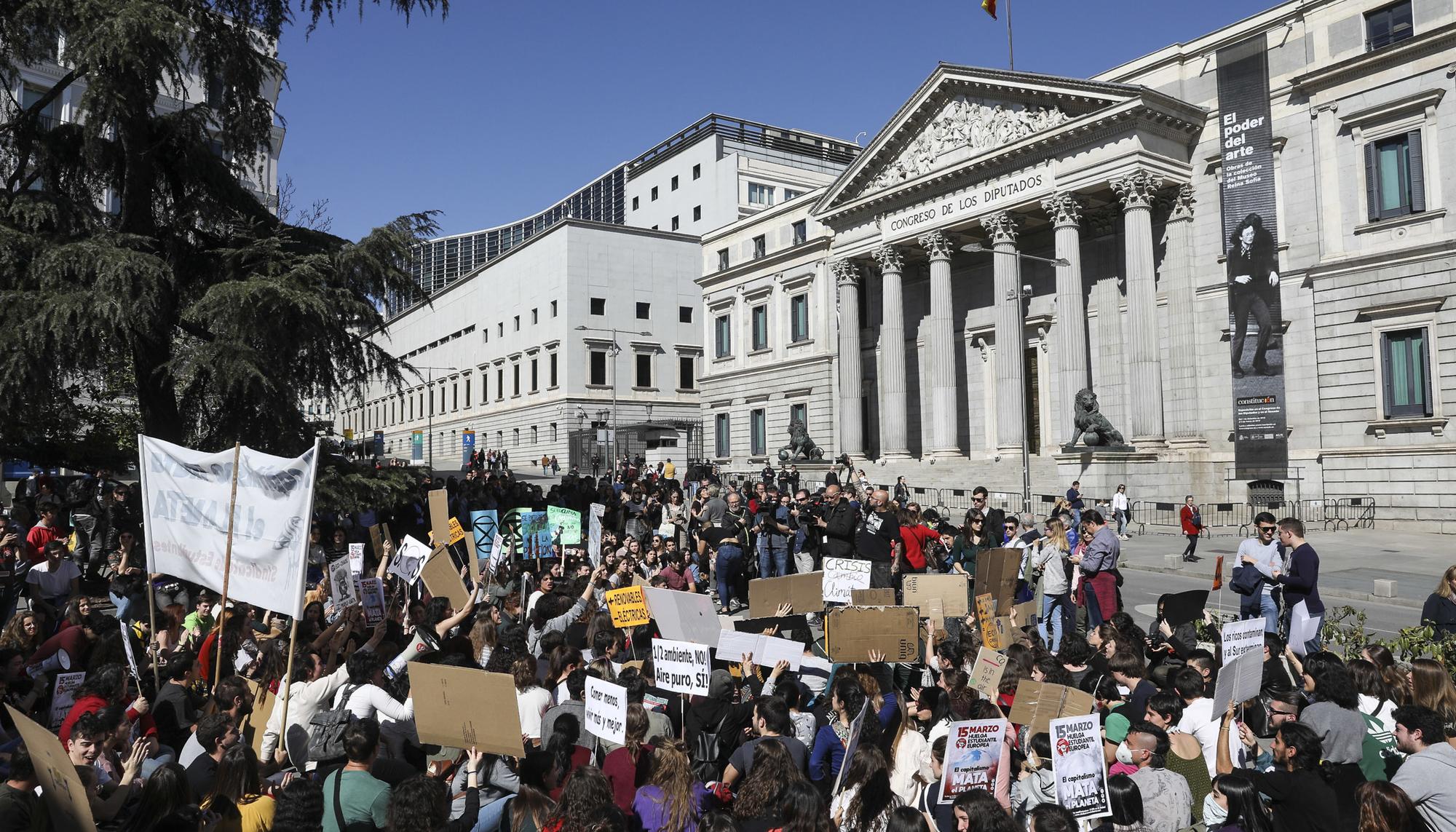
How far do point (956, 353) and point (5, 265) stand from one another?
33.5m

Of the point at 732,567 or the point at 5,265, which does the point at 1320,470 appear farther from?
the point at 5,265

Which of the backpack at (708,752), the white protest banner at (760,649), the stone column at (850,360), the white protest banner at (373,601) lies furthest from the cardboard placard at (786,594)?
the stone column at (850,360)

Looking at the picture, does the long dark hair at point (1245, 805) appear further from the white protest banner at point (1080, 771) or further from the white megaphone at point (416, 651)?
the white megaphone at point (416, 651)

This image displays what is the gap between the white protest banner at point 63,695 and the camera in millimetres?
6423

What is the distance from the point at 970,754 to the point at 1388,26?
3139 cm

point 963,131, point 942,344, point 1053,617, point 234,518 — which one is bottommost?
point 1053,617

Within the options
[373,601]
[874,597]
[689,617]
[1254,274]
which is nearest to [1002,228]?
[1254,274]

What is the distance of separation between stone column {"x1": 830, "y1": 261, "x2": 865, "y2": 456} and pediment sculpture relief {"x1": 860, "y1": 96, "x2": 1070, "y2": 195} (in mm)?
3951

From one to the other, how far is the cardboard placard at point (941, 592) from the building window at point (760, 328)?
3966cm

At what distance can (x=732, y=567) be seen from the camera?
15219 mm

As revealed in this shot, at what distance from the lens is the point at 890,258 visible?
39.1 meters

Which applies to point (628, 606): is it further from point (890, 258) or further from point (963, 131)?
point (890, 258)

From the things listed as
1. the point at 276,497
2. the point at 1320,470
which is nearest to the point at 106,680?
the point at 276,497

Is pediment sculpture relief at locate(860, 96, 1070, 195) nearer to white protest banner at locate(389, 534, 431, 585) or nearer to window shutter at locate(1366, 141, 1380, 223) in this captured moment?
window shutter at locate(1366, 141, 1380, 223)
